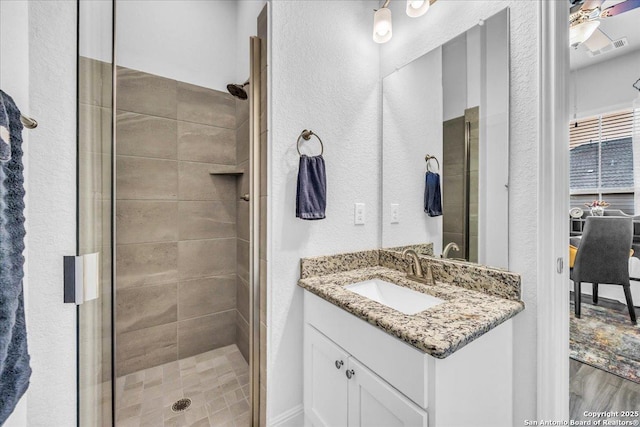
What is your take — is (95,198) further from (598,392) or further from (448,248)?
(598,392)

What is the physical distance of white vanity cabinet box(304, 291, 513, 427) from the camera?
2.51 feet

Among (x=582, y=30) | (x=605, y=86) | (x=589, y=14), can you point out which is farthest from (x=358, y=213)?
(x=605, y=86)

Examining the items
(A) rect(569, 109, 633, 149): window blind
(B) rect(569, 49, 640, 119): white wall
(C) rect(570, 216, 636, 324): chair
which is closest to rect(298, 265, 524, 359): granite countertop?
(C) rect(570, 216, 636, 324): chair

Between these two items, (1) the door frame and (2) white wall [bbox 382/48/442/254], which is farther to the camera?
(2) white wall [bbox 382/48/442/254]

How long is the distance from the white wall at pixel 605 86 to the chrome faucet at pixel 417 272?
404 centimetres

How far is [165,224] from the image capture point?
6.17 ft

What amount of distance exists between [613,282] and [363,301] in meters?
3.00

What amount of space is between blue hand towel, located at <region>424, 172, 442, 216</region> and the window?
130 inches

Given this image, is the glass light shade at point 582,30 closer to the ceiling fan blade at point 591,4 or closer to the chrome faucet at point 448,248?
the ceiling fan blade at point 591,4

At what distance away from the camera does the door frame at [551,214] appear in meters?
0.96

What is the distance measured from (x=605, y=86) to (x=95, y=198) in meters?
5.19

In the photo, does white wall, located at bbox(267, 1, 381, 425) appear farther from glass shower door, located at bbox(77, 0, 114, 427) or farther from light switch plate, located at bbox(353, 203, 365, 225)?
glass shower door, located at bbox(77, 0, 114, 427)

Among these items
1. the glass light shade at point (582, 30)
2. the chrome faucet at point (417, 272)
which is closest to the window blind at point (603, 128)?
the glass light shade at point (582, 30)

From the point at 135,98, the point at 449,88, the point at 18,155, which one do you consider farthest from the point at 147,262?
the point at 449,88
